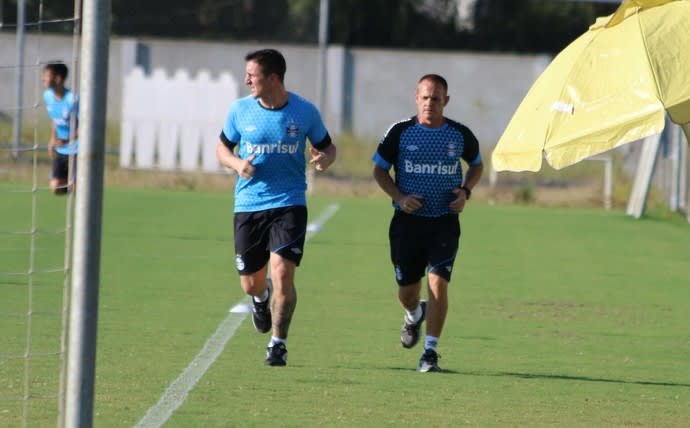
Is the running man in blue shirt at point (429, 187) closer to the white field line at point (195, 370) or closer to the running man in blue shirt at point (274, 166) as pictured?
the running man in blue shirt at point (274, 166)

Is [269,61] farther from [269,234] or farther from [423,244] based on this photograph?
[423,244]

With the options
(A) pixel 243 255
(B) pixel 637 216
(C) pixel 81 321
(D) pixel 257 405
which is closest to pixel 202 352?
(A) pixel 243 255

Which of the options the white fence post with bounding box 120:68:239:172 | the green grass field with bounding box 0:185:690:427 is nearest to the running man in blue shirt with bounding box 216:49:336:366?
the green grass field with bounding box 0:185:690:427

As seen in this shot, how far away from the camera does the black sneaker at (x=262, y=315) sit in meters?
10.3

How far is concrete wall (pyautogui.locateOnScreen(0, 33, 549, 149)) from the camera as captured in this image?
127 feet

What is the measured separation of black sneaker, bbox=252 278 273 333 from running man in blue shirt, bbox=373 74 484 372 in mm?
1099

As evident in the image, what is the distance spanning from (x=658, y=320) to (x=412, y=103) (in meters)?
27.4

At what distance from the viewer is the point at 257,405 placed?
7.97m

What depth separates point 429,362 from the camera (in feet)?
30.8

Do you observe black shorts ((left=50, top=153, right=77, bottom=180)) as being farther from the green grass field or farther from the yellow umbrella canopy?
the yellow umbrella canopy

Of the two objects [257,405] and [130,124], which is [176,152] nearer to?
[130,124]

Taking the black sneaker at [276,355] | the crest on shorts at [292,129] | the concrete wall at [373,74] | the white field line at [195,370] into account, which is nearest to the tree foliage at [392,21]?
the concrete wall at [373,74]

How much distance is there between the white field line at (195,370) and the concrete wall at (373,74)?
26.3 metres

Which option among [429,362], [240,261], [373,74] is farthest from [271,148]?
[373,74]
